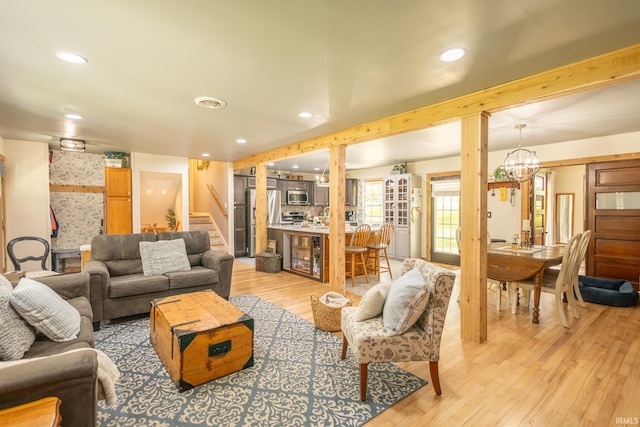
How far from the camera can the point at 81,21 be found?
68.1 inches

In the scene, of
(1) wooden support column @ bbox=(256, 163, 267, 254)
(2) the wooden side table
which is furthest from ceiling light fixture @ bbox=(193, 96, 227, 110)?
(1) wooden support column @ bbox=(256, 163, 267, 254)

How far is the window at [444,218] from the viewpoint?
6.71 metres

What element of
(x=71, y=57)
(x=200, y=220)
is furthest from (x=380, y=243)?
(x=200, y=220)

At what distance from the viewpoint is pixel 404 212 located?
7152 mm

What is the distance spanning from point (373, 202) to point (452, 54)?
661cm

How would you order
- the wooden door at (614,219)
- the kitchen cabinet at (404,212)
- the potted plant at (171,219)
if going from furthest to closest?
the potted plant at (171,219)
the kitchen cabinet at (404,212)
the wooden door at (614,219)

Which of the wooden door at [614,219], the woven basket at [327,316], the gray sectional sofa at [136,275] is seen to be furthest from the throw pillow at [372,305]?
the wooden door at [614,219]

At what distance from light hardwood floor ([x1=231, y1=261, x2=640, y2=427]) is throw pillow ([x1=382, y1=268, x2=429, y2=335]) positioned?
507mm

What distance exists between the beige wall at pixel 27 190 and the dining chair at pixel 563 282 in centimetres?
742

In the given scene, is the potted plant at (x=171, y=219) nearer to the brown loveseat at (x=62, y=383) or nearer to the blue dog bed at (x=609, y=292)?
the brown loveseat at (x=62, y=383)

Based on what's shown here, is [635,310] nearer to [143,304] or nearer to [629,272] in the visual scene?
[629,272]

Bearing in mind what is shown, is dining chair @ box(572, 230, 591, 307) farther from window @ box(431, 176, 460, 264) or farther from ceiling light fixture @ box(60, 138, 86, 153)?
ceiling light fixture @ box(60, 138, 86, 153)

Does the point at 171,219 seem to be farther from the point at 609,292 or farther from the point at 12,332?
the point at 609,292

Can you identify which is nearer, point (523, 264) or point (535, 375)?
point (535, 375)
